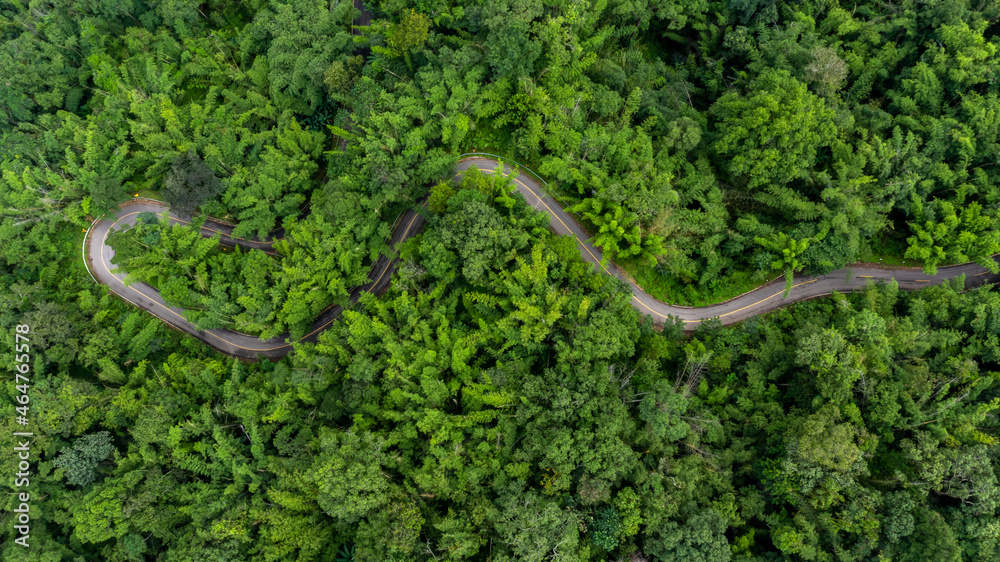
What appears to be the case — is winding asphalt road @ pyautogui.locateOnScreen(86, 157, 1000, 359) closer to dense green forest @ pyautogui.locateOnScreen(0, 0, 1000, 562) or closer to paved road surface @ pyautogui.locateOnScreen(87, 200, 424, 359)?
paved road surface @ pyautogui.locateOnScreen(87, 200, 424, 359)

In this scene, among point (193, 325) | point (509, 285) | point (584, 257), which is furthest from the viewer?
point (193, 325)

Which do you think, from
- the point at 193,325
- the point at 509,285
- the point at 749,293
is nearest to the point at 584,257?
the point at 509,285

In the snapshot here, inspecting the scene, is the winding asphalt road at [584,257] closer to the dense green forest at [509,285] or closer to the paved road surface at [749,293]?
the paved road surface at [749,293]

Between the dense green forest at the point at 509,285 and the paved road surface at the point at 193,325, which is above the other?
the dense green forest at the point at 509,285

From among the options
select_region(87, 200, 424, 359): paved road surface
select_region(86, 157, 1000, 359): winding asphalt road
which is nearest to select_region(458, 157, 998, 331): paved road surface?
select_region(86, 157, 1000, 359): winding asphalt road

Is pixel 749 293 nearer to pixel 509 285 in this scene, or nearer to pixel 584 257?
pixel 584 257

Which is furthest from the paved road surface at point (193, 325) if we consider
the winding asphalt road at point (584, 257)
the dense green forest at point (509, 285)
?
the dense green forest at point (509, 285)

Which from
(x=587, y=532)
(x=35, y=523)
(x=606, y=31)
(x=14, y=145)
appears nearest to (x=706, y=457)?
(x=587, y=532)
